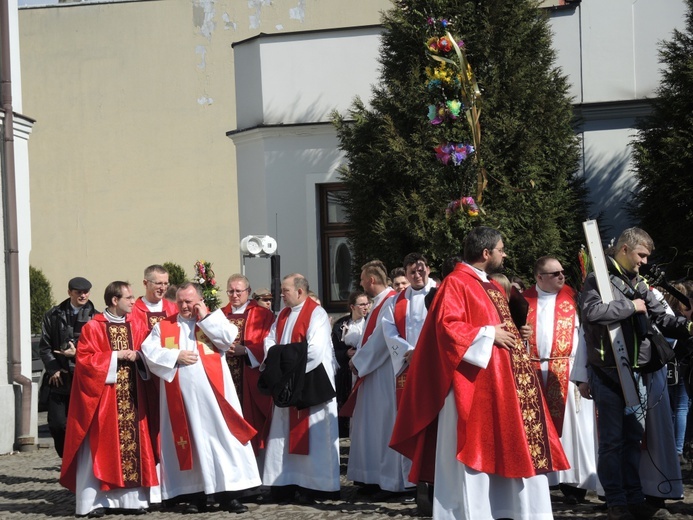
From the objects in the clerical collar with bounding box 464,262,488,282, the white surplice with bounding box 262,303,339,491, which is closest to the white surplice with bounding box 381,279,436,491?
the white surplice with bounding box 262,303,339,491

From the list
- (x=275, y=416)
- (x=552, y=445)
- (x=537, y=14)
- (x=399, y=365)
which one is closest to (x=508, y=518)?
(x=552, y=445)

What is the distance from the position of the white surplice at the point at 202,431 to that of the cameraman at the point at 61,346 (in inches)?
76.5

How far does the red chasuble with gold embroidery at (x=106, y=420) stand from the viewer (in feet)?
28.9

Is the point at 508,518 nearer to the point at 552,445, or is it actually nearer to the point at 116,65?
the point at 552,445

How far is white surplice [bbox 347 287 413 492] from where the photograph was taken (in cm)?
917

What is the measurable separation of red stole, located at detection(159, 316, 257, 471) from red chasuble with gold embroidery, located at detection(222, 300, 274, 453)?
0.58 meters

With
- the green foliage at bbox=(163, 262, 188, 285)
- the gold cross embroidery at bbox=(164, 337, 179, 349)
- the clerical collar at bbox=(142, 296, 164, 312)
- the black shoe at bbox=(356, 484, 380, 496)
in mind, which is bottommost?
the black shoe at bbox=(356, 484, 380, 496)

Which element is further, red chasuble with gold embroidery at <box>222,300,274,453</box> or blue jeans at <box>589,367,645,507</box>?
red chasuble with gold embroidery at <box>222,300,274,453</box>

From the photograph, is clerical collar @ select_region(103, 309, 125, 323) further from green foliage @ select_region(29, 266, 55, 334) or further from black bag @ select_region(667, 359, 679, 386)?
green foliage @ select_region(29, 266, 55, 334)

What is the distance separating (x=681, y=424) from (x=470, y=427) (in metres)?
3.62

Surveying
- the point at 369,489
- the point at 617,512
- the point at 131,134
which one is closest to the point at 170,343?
the point at 369,489

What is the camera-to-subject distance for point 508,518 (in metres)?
6.82

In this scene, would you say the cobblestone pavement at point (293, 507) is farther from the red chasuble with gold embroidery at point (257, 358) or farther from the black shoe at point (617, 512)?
the red chasuble with gold embroidery at point (257, 358)

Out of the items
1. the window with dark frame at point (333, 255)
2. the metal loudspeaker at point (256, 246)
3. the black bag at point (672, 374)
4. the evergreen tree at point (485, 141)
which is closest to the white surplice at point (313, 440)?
the black bag at point (672, 374)
